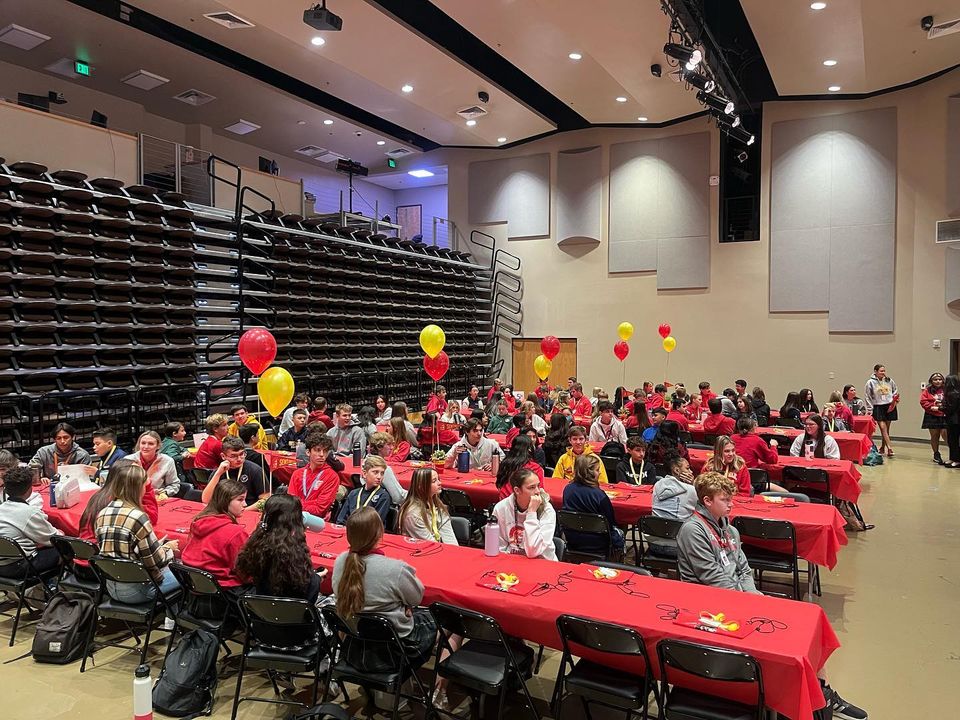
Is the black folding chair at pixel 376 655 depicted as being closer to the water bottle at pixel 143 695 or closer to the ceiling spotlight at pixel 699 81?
the water bottle at pixel 143 695

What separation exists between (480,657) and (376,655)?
0.56m

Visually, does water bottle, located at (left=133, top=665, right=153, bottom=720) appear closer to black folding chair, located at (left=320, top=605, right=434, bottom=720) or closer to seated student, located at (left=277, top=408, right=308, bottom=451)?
black folding chair, located at (left=320, top=605, right=434, bottom=720)

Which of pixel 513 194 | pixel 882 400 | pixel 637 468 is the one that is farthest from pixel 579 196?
pixel 637 468

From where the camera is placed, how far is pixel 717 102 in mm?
12242

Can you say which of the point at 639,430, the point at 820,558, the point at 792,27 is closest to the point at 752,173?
the point at 792,27

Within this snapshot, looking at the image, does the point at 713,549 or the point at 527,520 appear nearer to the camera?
the point at 713,549

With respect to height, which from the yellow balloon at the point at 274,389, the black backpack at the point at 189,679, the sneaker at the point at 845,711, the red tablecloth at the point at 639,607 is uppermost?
the yellow balloon at the point at 274,389

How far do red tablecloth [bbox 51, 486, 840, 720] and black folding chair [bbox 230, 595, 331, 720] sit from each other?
0.57 metres

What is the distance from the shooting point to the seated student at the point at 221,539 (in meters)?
4.05

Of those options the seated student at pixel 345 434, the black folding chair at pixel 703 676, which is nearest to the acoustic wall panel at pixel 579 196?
the seated student at pixel 345 434

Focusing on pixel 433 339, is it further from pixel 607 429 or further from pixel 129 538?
pixel 129 538

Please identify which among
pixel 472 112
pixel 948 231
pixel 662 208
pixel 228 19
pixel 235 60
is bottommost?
pixel 948 231

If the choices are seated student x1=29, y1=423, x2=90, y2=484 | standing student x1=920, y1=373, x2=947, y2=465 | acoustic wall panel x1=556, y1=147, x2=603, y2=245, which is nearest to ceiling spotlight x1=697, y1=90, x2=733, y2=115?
standing student x1=920, y1=373, x2=947, y2=465

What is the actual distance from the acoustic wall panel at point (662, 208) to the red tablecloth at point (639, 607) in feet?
48.4
